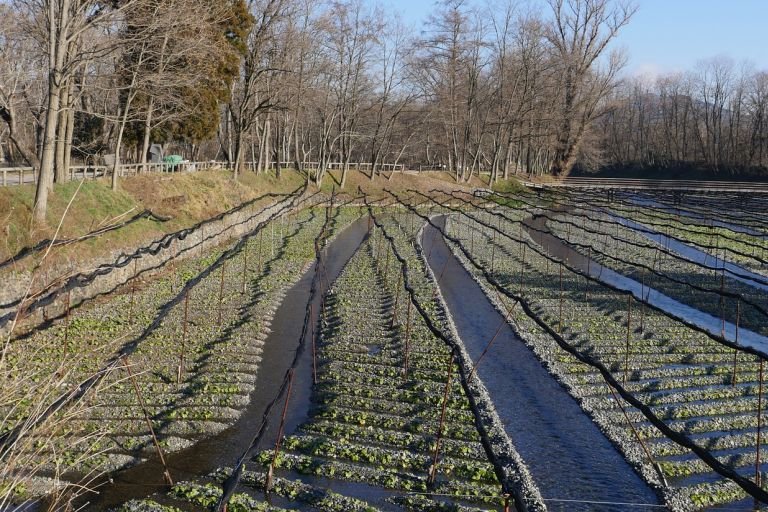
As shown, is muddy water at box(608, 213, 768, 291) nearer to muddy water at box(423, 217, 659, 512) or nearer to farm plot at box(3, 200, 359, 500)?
muddy water at box(423, 217, 659, 512)

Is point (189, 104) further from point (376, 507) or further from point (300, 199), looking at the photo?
point (376, 507)

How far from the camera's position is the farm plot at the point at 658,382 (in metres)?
11.0

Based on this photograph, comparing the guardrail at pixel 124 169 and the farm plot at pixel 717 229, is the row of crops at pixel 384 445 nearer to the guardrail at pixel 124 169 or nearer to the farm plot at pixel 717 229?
the guardrail at pixel 124 169

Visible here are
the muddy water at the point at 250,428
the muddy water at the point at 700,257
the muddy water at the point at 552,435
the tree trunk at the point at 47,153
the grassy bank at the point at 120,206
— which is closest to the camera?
the muddy water at the point at 250,428

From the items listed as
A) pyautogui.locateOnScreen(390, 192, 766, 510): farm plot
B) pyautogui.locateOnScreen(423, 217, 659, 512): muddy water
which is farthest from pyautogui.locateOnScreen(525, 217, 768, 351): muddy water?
pyautogui.locateOnScreen(423, 217, 659, 512): muddy water

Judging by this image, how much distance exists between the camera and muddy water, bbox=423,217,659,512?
10344 millimetres

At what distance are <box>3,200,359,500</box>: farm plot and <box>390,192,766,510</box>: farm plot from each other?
257 inches

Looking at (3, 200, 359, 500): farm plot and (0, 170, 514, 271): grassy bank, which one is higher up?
(0, 170, 514, 271): grassy bank

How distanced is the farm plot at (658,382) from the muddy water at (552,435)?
285mm

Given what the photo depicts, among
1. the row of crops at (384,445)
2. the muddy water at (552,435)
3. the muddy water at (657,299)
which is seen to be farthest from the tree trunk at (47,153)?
the muddy water at (657,299)

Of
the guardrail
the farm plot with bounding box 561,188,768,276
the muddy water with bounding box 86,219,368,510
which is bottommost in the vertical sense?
the muddy water with bounding box 86,219,368,510

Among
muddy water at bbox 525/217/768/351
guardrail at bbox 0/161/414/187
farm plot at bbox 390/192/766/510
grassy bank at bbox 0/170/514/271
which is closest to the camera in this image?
farm plot at bbox 390/192/766/510

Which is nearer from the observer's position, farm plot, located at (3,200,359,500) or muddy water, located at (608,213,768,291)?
farm plot, located at (3,200,359,500)

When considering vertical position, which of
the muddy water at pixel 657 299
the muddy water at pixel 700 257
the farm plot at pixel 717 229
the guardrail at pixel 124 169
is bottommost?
the muddy water at pixel 657 299
